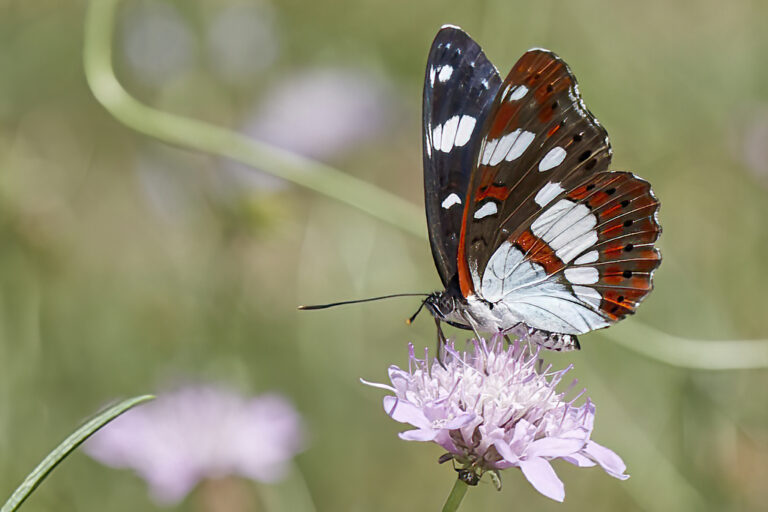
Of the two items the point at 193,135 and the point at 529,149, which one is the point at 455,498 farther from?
the point at 193,135

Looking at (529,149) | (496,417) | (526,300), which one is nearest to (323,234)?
(526,300)

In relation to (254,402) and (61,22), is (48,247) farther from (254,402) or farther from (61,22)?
(61,22)

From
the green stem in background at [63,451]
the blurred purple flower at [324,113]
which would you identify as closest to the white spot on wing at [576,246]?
the green stem in background at [63,451]

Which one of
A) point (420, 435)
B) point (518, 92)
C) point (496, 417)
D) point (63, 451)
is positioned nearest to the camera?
point (63, 451)

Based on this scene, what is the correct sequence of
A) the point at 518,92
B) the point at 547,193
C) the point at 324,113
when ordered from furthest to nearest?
the point at 324,113, the point at 547,193, the point at 518,92

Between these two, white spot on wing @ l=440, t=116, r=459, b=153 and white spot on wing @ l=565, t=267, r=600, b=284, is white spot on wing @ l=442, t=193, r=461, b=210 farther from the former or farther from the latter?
white spot on wing @ l=565, t=267, r=600, b=284

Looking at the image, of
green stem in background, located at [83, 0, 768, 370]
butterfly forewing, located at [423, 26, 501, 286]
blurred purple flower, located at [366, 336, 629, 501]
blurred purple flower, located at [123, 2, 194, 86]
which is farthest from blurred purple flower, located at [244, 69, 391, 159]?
blurred purple flower, located at [366, 336, 629, 501]

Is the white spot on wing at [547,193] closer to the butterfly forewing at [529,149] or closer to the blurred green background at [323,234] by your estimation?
the butterfly forewing at [529,149]
